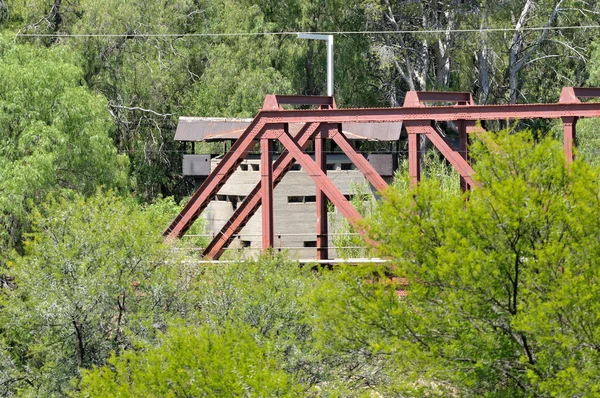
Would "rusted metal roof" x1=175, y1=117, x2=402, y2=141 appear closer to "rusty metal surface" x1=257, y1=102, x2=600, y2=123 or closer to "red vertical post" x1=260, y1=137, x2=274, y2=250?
"red vertical post" x1=260, y1=137, x2=274, y2=250

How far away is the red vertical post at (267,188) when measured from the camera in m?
31.0

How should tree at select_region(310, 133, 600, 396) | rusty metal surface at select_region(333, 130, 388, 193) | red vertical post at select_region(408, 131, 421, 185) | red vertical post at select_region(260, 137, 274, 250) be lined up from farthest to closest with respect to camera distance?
1. red vertical post at select_region(260, 137, 274, 250)
2. rusty metal surface at select_region(333, 130, 388, 193)
3. red vertical post at select_region(408, 131, 421, 185)
4. tree at select_region(310, 133, 600, 396)

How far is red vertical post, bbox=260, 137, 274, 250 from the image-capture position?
31.0 metres

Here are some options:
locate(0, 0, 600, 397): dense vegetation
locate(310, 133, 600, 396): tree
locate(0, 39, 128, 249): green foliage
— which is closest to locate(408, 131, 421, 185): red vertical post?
locate(0, 0, 600, 397): dense vegetation

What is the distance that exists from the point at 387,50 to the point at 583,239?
36.3 meters

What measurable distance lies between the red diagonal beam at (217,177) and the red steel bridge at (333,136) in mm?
21

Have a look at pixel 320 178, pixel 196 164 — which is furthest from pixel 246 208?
pixel 196 164

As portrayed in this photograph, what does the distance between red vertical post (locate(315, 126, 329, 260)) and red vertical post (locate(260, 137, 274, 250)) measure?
1826 mm

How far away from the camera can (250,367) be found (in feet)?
68.6

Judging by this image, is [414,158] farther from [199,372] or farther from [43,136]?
[43,136]

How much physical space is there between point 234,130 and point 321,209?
10044 millimetres

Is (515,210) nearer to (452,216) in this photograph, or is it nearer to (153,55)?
(452,216)

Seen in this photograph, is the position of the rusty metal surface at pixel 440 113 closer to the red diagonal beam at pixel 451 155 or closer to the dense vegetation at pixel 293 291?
the red diagonal beam at pixel 451 155

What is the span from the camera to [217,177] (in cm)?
3275
